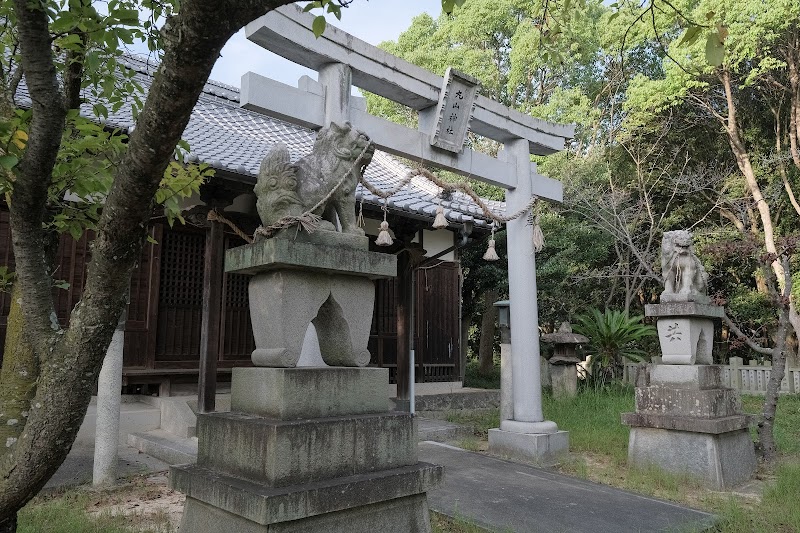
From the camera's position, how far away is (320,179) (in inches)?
148

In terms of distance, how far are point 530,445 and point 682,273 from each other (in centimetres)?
303

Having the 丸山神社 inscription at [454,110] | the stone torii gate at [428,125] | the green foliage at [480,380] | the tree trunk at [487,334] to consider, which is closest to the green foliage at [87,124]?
the stone torii gate at [428,125]

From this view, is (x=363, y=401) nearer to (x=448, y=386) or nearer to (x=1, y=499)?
(x=1, y=499)

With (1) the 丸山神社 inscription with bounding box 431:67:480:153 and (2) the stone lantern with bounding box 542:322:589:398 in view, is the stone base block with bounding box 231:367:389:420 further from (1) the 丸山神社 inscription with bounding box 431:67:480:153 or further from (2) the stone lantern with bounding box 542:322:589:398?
(2) the stone lantern with bounding box 542:322:589:398

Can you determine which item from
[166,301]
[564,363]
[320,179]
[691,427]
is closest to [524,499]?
[691,427]

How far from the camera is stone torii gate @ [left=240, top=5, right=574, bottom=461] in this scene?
5.62 metres

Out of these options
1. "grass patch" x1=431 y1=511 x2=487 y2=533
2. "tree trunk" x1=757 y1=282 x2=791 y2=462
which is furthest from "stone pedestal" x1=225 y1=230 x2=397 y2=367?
"tree trunk" x1=757 y1=282 x2=791 y2=462

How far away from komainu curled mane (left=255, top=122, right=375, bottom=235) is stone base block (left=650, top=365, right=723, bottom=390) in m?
5.30

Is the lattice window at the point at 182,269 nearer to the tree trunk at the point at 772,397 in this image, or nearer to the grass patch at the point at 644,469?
the grass patch at the point at 644,469

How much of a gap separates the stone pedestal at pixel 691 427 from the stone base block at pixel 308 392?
493 centimetres

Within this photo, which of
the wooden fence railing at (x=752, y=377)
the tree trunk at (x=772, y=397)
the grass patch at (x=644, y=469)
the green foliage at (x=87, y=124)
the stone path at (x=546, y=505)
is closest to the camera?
the green foliage at (x=87, y=124)

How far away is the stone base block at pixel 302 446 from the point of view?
121 inches

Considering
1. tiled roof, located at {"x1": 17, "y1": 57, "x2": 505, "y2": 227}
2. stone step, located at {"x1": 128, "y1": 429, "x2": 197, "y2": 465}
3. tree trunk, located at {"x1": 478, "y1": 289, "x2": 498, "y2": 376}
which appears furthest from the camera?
tree trunk, located at {"x1": 478, "y1": 289, "x2": 498, "y2": 376}

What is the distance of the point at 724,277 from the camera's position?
1916 centimetres
